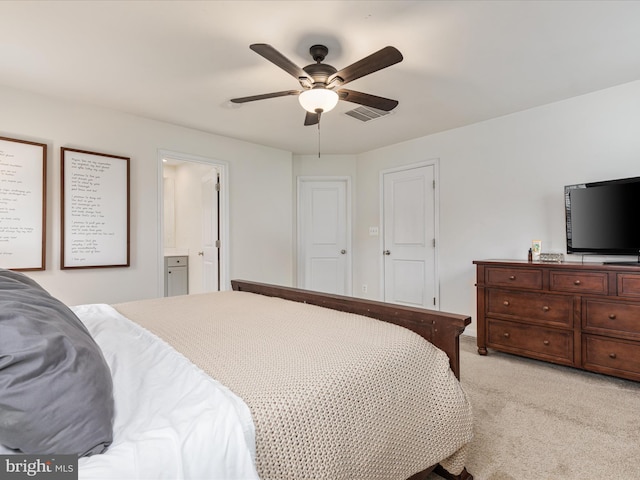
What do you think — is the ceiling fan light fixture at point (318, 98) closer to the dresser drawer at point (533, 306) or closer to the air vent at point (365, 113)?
the air vent at point (365, 113)

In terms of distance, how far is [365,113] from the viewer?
11.0 feet

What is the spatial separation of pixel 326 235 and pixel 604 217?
3.20 meters

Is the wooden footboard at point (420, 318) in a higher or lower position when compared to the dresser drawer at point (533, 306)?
higher

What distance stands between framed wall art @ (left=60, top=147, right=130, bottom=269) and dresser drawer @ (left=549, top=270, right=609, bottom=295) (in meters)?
3.84

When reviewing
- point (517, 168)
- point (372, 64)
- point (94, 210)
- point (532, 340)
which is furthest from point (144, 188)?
point (532, 340)

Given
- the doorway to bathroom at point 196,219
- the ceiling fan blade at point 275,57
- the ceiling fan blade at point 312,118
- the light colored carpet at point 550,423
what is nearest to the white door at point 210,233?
the doorway to bathroom at point 196,219

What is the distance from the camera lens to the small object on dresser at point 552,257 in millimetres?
2996

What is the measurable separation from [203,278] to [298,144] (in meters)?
2.15

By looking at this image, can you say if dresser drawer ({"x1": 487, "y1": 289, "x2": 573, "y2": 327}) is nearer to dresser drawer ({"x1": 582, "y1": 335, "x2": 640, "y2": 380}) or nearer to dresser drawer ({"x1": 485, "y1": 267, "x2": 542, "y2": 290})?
dresser drawer ({"x1": 485, "y1": 267, "x2": 542, "y2": 290})

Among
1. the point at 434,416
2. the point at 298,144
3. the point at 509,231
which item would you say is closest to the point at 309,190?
the point at 298,144

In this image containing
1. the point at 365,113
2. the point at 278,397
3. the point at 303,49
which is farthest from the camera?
the point at 365,113

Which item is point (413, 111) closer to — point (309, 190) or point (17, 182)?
point (309, 190)

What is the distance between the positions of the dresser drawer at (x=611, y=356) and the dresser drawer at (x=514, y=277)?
0.53 m

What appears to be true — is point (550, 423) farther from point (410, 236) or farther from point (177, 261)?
point (177, 261)
